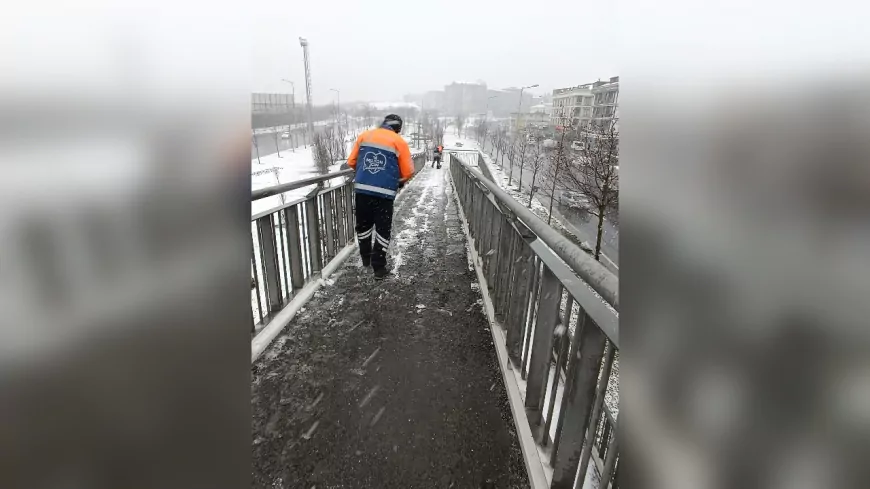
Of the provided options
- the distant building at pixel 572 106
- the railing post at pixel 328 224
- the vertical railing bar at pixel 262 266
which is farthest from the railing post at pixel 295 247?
the distant building at pixel 572 106

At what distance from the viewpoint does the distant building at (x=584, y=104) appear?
0.81m

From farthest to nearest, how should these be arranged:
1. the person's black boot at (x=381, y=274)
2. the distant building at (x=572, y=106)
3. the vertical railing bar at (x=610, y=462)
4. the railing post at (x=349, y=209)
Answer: the railing post at (x=349, y=209), the person's black boot at (x=381, y=274), the vertical railing bar at (x=610, y=462), the distant building at (x=572, y=106)

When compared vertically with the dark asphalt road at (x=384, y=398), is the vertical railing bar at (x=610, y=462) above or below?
above

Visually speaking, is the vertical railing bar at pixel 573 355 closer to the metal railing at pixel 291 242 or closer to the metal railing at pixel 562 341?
the metal railing at pixel 562 341

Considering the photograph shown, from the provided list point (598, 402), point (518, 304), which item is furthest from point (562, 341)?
point (518, 304)

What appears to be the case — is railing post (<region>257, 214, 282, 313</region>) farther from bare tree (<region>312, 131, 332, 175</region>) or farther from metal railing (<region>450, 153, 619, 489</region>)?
metal railing (<region>450, 153, 619, 489</region>)

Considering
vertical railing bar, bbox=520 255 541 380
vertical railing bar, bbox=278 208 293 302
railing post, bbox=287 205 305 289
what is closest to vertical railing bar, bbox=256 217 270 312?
vertical railing bar, bbox=278 208 293 302

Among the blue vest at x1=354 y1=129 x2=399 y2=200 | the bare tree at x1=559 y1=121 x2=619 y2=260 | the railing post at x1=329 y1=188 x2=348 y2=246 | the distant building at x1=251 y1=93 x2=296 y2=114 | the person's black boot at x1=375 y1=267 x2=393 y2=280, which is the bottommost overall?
the person's black boot at x1=375 y1=267 x2=393 y2=280

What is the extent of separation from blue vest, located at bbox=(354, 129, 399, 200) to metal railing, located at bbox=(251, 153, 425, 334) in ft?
1.04

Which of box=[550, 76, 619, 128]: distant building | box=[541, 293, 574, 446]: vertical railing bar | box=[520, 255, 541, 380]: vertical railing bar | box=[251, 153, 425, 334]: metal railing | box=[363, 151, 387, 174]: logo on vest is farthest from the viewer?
box=[363, 151, 387, 174]: logo on vest

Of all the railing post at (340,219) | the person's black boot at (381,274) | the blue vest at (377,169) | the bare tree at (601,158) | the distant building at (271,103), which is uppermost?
the distant building at (271,103)

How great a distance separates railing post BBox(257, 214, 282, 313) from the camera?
130 inches

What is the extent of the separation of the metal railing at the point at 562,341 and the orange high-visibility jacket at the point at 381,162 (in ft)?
4.53
